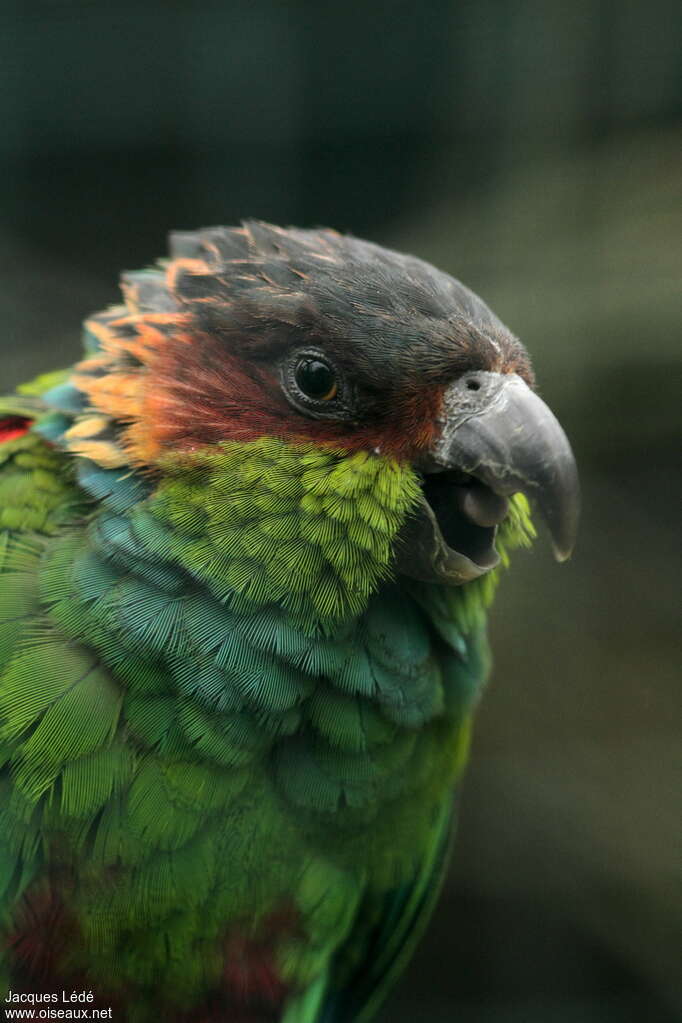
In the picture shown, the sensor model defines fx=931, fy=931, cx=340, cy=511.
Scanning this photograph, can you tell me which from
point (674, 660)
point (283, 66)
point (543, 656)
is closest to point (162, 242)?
point (283, 66)

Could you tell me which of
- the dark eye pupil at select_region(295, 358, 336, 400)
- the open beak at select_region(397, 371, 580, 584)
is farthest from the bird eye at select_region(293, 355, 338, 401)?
the open beak at select_region(397, 371, 580, 584)

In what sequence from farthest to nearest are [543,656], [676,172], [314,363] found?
1. [543,656]
2. [676,172]
3. [314,363]

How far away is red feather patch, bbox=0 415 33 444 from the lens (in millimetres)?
1015

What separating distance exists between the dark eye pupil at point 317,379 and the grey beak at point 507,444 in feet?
0.35

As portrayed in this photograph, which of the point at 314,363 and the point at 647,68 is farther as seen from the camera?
the point at 647,68

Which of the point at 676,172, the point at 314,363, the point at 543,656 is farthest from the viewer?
the point at 543,656

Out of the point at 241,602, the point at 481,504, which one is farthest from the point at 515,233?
the point at 241,602

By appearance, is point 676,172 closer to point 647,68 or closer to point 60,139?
point 647,68

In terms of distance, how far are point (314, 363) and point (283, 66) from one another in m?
1.32

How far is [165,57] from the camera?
75.1 inches

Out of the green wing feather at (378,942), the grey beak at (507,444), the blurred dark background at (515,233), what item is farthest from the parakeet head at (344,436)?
the blurred dark background at (515,233)

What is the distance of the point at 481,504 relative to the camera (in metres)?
0.87

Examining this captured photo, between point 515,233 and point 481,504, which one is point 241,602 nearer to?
point 481,504

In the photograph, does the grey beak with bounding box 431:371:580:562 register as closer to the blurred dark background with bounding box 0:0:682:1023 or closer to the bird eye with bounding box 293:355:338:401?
the bird eye with bounding box 293:355:338:401
